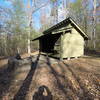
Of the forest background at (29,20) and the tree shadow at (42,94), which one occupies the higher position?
the forest background at (29,20)

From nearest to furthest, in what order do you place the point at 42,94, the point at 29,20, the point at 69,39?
the point at 42,94, the point at 69,39, the point at 29,20

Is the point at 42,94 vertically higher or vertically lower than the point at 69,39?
lower

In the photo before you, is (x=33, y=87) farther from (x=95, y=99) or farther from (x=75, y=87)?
(x=95, y=99)

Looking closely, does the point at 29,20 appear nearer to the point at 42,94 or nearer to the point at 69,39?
the point at 69,39

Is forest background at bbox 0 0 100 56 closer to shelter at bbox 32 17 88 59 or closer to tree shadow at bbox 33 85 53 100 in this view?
shelter at bbox 32 17 88 59

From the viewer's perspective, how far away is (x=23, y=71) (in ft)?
28.7

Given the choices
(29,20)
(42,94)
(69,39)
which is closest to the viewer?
(42,94)

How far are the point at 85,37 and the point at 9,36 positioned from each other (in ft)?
62.8

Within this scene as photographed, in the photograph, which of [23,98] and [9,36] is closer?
[23,98]

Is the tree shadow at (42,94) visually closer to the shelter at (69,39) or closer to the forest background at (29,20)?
the shelter at (69,39)

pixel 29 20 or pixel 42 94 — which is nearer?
pixel 42 94

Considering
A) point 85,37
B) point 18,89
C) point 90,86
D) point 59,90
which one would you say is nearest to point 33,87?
point 18,89

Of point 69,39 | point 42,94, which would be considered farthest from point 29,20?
point 42,94

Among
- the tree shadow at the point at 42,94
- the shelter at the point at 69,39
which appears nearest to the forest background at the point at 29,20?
the shelter at the point at 69,39
